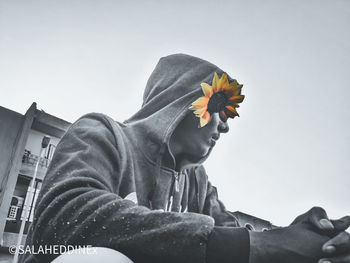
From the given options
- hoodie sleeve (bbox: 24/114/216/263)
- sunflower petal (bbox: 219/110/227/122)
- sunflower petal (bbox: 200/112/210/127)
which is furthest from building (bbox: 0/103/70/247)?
hoodie sleeve (bbox: 24/114/216/263)

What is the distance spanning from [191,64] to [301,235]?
69.3 inches

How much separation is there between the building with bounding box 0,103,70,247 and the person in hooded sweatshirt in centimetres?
1301

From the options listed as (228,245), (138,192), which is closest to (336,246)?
(228,245)

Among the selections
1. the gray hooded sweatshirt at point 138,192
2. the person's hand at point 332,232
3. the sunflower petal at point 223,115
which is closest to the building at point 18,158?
the sunflower petal at point 223,115

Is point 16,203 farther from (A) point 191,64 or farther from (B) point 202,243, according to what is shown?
(B) point 202,243

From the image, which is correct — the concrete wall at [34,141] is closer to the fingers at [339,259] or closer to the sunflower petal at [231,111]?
the sunflower petal at [231,111]

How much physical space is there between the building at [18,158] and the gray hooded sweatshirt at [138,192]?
13029mm

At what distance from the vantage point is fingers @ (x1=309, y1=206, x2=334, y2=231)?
→ 1.19 m

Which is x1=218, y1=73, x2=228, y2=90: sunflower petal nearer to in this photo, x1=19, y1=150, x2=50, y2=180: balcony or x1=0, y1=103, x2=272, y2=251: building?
x1=0, y1=103, x2=272, y2=251: building

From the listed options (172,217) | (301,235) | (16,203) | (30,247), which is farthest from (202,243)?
(16,203)

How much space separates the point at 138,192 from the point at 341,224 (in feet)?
4.19

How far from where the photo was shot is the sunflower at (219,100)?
224cm

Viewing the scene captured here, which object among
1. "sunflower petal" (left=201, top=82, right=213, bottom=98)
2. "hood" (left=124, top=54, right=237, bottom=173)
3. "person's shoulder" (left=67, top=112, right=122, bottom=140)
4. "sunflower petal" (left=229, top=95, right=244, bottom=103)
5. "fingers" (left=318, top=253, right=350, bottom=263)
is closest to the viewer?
"fingers" (left=318, top=253, right=350, bottom=263)

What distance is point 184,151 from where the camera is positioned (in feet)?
7.73
